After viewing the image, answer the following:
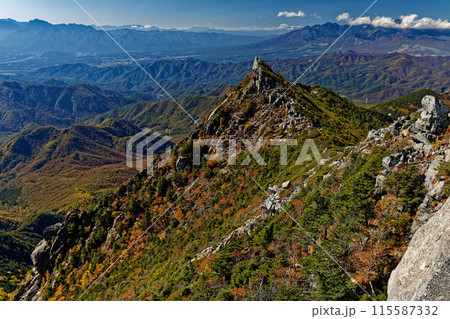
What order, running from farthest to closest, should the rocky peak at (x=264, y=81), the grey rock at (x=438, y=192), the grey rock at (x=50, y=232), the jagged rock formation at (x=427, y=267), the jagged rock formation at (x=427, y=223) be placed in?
1. the grey rock at (x=50, y=232)
2. the rocky peak at (x=264, y=81)
3. the grey rock at (x=438, y=192)
4. the jagged rock formation at (x=427, y=223)
5. the jagged rock formation at (x=427, y=267)

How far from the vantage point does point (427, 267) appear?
1224 centimetres

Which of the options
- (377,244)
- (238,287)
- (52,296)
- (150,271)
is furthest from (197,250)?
(52,296)

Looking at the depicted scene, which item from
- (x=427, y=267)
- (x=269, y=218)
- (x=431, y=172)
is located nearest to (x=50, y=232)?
(x=269, y=218)

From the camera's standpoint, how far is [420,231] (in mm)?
14477

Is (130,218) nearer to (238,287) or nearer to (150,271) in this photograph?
(150,271)

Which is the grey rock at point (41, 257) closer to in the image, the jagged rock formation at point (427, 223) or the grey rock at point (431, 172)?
the jagged rock formation at point (427, 223)

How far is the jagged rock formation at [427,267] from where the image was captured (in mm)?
11402

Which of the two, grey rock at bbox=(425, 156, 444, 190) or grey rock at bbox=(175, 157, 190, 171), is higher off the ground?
grey rock at bbox=(425, 156, 444, 190)

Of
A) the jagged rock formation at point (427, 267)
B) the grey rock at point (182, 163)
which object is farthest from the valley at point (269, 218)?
the grey rock at point (182, 163)

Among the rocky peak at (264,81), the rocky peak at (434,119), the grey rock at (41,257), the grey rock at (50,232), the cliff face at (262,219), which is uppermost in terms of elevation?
the rocky peak at (264,81)

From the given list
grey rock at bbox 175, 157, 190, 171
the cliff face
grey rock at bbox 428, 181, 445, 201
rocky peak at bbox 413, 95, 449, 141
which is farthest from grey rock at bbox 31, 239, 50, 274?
rocky peak at bbox 413, 95, 449, 141

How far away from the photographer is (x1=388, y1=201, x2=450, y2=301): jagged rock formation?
11402 millimetres

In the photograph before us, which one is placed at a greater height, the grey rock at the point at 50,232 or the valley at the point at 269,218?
the valley at the point at 269,218

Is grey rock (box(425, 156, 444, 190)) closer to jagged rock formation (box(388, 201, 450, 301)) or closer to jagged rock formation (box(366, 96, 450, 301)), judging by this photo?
jagged rock formation (box(366, 96, 450, 301))
